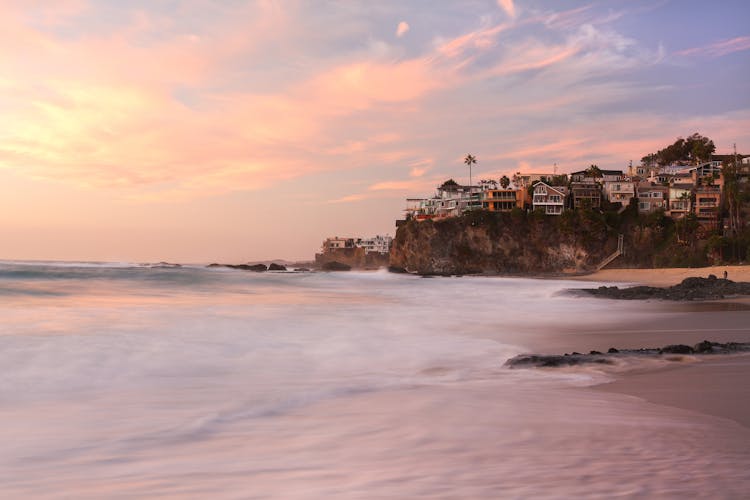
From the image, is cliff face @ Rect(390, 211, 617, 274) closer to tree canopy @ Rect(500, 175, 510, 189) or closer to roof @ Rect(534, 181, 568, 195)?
roof @ Rect(534, 181, 568, 195)

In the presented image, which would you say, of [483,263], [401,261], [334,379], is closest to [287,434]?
[334,379]

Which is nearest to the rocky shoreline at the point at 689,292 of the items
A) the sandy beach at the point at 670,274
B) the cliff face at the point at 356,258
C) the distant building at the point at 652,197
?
the sandy beach at the point at 670,274

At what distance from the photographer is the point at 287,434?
5723mm

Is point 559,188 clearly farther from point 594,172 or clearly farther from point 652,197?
point 652,197

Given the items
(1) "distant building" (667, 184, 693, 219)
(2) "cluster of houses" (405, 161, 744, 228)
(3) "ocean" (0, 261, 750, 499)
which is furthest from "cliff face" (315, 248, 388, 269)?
(3) "ocean" (0, 261, 750, 499)

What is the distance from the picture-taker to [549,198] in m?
93.8

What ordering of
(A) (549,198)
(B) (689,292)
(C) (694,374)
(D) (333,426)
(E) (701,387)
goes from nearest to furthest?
(D) (333,426)
(E) (701,387)
(C) (694,374)
(B) (689,292)
(A) (549,198)

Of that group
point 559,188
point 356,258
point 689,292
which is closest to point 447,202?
point 559,188

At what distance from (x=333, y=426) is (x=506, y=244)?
8820 centimetres

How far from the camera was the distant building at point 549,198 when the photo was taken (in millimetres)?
93000

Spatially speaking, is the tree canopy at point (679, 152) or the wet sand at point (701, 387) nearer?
the wet sand at point (701, 387)

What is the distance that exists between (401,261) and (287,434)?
3814 inches

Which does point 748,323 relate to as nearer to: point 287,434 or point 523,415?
point 523,415

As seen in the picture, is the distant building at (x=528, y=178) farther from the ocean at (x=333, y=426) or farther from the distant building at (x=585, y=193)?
the ocean at (x=333, y=426)
